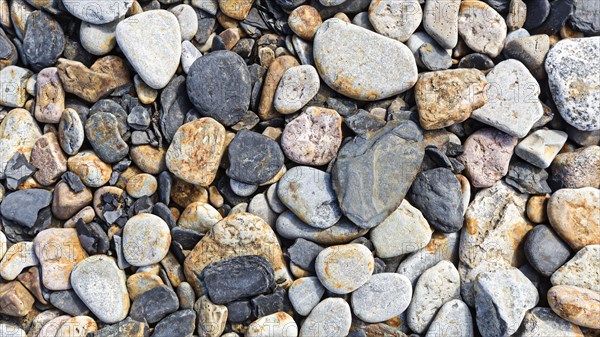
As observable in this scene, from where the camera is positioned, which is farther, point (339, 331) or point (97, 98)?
point (97, 98)

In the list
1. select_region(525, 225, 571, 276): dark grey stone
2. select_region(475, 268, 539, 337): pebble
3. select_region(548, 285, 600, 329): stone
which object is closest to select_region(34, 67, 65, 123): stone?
select_region(475, 268, 539, 337): pebble

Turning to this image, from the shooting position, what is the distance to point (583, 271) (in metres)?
2.50

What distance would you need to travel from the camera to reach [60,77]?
271 centimetres

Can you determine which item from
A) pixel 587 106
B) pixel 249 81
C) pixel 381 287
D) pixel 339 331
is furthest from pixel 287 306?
pixel 587 106

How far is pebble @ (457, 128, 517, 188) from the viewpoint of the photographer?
2.62 metres

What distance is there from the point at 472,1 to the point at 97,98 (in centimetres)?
207

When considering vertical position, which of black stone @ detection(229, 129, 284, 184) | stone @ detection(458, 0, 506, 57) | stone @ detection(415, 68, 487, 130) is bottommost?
black stone @ detection(229, 129, 284, 184)

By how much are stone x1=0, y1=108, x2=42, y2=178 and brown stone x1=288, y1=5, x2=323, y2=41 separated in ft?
5.01

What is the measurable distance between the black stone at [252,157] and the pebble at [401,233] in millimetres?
631

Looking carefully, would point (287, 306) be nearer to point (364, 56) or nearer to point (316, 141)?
point (316, 141)

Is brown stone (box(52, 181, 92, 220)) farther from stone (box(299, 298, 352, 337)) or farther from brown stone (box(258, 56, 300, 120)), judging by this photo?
stone (box(299, 298, 352, 337))

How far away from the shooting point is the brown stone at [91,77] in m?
2.69

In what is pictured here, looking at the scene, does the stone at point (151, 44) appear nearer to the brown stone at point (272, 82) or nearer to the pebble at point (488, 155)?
the brown stone at point (272, 82)

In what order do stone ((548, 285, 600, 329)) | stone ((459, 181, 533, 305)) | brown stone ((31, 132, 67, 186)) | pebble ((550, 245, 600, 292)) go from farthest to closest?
1. brown stone ((31, 132, 67, 186))
2. stone ((459, 181, 533, 305))
3. pebble ((550, 245, 600, 292))
4. stone ((548, 285, 600, 329))
